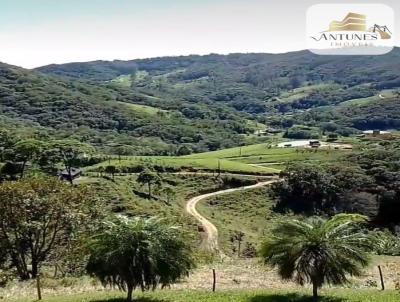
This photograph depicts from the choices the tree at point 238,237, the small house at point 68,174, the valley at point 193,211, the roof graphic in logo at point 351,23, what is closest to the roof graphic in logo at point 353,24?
the roof graphic in logo at point 351,23

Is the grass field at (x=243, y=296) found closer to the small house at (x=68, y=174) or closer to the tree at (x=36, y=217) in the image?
the tree at (x=36, y=217)

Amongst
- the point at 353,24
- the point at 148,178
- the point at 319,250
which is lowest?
the point at 148,178

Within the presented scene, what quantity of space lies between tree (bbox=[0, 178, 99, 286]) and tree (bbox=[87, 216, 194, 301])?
1657 cm

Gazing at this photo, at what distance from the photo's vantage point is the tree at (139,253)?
21.0 m

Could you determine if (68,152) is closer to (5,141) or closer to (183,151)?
(5,141)

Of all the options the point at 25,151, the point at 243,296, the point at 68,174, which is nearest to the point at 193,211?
the point at 68,174

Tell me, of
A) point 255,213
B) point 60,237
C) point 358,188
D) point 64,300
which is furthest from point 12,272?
point 358,188

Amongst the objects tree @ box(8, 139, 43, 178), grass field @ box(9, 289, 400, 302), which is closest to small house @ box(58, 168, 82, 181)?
tree @ box(8, 139, 43, 178)

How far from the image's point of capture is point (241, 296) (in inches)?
935

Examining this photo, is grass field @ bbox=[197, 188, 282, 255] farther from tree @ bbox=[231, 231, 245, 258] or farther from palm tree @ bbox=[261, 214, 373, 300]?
palm tree @ bbox=[261, 214, 373, 300]

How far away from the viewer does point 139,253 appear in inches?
827

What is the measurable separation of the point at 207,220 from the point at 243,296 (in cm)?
5768

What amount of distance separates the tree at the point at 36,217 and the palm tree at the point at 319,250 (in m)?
21.2

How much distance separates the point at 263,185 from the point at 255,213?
1265 centimetres
